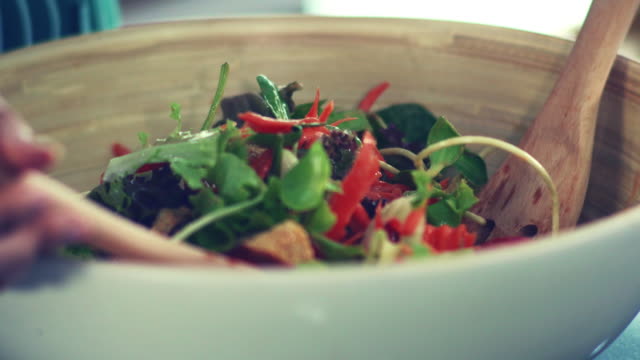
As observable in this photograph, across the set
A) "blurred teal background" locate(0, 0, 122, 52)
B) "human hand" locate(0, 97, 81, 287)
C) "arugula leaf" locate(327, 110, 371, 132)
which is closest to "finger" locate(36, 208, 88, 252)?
"human hand" locate(0, 97, 81, 287)

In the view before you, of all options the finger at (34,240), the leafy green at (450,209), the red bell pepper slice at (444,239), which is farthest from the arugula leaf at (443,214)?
the finger at (34,240)

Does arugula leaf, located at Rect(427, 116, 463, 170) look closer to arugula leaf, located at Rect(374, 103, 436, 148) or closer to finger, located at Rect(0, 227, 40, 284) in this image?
arugula leaf, located at Rect(374, 103, 436, 148)

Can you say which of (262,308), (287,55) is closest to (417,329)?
(262,308)

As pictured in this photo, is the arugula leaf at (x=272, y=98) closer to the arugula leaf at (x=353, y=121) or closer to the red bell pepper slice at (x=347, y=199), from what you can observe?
the arugula leaf at (x=353, y=121)

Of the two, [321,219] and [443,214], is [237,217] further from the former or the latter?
[443,214]

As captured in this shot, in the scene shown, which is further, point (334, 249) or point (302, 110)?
point (302, 110)

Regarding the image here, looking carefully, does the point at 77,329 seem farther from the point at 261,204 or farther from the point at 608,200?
the point at 608,200

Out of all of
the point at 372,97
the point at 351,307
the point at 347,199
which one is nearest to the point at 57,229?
the point at 351,307
